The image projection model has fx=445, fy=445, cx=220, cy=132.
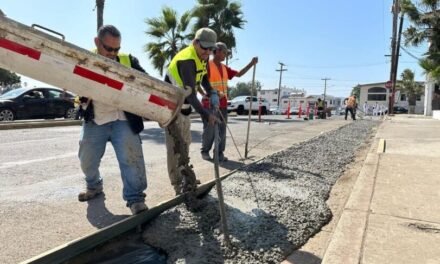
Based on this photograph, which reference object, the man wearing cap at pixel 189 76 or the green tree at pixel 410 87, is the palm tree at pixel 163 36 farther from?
the green tree at pixel 410 87

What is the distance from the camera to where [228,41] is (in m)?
25.5

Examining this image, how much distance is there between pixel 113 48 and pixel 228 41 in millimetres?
22248

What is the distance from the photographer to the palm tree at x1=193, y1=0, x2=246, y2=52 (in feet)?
83.8

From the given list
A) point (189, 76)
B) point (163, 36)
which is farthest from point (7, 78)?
point (189, 76)

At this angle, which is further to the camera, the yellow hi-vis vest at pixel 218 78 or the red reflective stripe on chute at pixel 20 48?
the yellow hi-vis vest at pixel 218 78

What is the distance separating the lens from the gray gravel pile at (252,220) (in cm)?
321

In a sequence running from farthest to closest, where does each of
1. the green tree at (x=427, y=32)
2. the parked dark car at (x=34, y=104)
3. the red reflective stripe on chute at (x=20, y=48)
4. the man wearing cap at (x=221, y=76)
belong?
the green tree at (x=427, y=32)
the parked dark car at (x=34, y=104)
the man wearing cap at (x=221, y=76)
the red reflective stripe on chute at (x=20, y=48)

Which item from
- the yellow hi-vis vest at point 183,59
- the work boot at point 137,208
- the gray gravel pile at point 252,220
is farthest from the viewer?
the yellow hi-vis vest at point 183,59

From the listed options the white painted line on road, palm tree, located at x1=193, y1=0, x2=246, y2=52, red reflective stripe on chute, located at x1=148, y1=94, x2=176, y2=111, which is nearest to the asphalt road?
the white painted line on road

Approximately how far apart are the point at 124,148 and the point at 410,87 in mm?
67285

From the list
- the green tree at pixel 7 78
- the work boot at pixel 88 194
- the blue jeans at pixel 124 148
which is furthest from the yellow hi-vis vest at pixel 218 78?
the green tree at pixel 7 78

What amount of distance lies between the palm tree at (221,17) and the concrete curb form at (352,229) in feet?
69.4

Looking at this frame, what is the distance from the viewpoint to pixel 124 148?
153 inches

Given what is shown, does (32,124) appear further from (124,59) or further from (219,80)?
(124,59)
